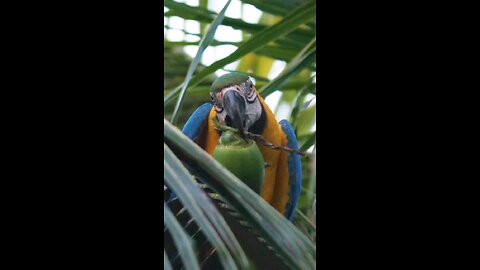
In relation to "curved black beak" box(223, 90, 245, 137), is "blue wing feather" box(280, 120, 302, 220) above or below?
below

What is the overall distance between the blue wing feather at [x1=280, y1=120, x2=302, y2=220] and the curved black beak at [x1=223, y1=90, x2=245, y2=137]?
9 centimetres

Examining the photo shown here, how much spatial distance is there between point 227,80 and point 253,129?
0.12 meters

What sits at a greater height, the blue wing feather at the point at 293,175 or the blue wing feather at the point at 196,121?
the blue wing feather at the point at 196,121

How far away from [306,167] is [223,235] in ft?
0.98

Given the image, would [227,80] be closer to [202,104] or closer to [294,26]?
[202,104]

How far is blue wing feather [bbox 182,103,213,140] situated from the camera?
1671 millimetres

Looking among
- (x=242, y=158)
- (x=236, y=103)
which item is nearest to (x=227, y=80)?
(x=236, y=103)

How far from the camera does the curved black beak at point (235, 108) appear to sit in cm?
167

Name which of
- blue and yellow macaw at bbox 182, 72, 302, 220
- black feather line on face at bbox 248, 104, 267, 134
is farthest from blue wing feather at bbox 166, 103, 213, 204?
black feather line on face at bbox 248, 104, 267, 134

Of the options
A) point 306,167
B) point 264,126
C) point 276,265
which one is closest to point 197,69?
point 264,126

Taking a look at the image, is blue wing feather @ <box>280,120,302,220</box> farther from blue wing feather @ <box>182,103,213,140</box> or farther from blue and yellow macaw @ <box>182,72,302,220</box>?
blue wing feather @ <box>182,103,213,140</box>

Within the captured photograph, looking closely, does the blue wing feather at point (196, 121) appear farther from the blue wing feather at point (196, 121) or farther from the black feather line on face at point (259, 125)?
the black feather line on face at point (259, 125)

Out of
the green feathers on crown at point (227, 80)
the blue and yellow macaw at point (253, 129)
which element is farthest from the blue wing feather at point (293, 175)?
the green feathers on crown at point (227, 80)

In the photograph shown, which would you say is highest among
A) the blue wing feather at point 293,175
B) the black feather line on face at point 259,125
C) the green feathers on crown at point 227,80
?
the green feathers on crown at point 227,80
